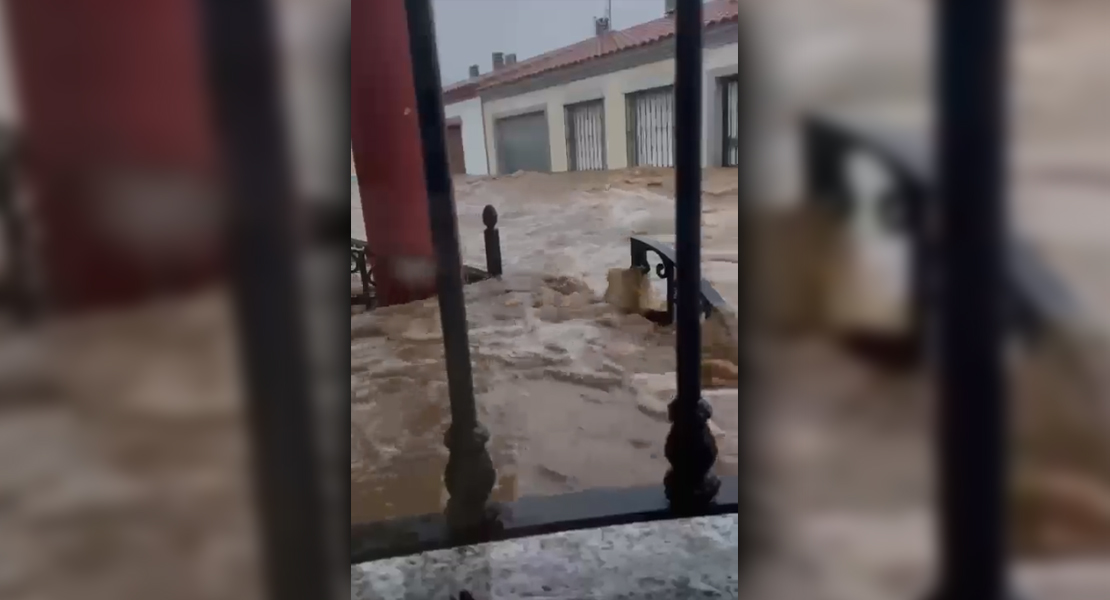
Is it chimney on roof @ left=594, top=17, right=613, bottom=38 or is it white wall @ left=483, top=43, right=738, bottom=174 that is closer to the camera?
chimney on roof @ left=594, top=17, right=613, bottom=38

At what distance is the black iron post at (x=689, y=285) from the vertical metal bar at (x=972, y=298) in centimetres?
27

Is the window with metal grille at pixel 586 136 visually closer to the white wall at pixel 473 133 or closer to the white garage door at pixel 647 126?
the white garage door at pixel 647 126

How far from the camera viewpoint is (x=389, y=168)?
237 cm

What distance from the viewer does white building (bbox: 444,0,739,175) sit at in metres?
2.96

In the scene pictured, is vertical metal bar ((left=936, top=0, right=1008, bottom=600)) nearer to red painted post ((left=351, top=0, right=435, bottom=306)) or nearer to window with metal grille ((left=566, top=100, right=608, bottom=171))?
red painted post ((left=351, top=0, right=435, bottom=306))

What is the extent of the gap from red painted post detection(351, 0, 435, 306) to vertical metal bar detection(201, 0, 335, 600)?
1.63m

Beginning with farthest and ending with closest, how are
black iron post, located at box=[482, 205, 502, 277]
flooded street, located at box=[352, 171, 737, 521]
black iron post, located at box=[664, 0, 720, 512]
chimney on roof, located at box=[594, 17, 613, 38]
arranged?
1. black iron post, located at box=[482, 205, 502, 277]
2. chimney on roof, located at box=[594, 17, 613, 38]
3. flooded street, located at box=[352, 171, 737, 521]
4. black iron post, located at box=[664, 0, 720, 512]

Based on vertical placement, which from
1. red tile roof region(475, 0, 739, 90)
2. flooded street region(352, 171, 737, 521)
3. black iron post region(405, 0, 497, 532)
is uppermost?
red tile roof region(475, 0, 739, 90)

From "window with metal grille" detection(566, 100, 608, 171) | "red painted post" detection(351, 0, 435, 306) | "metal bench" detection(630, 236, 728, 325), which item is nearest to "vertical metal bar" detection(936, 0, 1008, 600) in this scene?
"metal bench" detection(630, 236, 728, 325)

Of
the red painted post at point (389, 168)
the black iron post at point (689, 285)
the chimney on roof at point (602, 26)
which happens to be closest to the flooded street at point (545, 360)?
the black iron post at point (689, 285)

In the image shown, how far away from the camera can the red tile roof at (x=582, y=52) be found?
2924 millimetres

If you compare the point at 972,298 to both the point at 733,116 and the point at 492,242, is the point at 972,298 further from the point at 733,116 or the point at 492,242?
the point at 492,242

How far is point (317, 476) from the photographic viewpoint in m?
0.29

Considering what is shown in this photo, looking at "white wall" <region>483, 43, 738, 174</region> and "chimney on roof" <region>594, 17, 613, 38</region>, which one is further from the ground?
"chimney on roof" <region>594, 17, 613, 38</region>
